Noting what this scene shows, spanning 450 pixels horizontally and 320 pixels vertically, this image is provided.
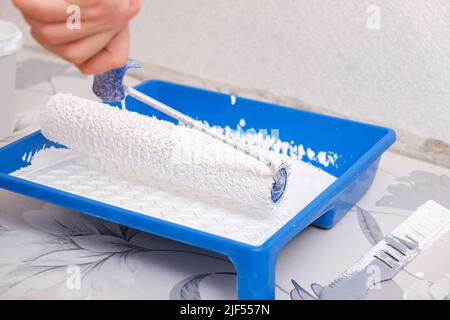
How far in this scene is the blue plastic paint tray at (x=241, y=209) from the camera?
22.8 inches

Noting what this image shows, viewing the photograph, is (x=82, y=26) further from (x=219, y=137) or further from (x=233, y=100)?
(x=233, y=100)

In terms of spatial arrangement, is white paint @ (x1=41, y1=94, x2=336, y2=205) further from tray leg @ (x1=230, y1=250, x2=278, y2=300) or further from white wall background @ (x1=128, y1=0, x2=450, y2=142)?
white wall background @ (x1=128, y1=0, x2=450, y2=142)

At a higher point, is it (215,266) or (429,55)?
(429,55)

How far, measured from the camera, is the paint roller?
65cm

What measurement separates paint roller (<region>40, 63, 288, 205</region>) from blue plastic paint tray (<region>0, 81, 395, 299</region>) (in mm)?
28

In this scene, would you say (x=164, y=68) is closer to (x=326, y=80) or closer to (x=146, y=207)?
(x=326, y=80)

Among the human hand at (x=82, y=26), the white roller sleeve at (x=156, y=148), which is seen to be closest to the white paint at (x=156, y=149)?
the white roller sleeve at (x=156, y=148)

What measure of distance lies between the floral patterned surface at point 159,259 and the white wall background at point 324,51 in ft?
0.44

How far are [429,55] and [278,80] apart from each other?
0.70 ft

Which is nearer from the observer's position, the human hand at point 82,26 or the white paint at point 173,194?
the human hand at point 82,26

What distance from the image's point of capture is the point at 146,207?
27.1 inches

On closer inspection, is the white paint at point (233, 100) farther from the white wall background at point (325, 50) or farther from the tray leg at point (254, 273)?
the tray leg at point (254, 273)

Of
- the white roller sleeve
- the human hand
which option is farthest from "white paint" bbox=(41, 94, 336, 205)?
the human hand

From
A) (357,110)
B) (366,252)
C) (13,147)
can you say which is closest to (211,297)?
(366,252)
